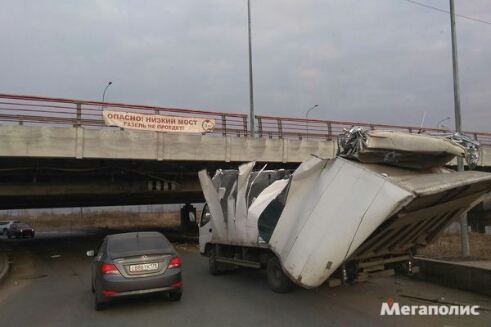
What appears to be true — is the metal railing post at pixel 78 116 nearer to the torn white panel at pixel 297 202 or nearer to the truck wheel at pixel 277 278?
the truck wheel at pixel 277 278

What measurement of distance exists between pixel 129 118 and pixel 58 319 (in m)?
10.9

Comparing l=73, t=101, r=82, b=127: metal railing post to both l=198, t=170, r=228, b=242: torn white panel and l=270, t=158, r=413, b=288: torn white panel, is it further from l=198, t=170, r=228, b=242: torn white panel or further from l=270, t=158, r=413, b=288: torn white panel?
l=270, t=158, r=413, b=288: torn white panel

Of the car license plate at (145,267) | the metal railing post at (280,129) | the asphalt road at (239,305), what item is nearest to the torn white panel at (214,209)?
the asphalt road at (239,305)

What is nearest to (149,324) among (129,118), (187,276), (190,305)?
(190,305)

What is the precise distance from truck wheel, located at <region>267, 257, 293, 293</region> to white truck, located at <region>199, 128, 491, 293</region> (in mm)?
21

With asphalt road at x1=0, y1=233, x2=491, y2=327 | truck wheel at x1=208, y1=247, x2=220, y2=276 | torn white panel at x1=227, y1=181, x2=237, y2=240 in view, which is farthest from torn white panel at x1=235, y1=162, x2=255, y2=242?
truck wheel at x1=208, y1=247, x2=220, y2=276

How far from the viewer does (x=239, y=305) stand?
28.0 ft

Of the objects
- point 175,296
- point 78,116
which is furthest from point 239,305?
point 78,116

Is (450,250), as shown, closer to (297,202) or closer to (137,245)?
(297,202)

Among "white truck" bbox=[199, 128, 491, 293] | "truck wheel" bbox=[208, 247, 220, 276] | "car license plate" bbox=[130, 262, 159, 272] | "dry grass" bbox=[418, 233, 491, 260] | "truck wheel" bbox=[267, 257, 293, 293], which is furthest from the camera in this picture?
"dry grass" bbox=[418, 233, 491, 260]

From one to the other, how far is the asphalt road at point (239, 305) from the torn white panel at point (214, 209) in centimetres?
122

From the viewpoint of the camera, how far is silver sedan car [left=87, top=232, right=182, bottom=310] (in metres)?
8.27

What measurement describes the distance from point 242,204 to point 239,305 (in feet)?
8.71

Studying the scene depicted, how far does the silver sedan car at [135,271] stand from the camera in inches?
325
